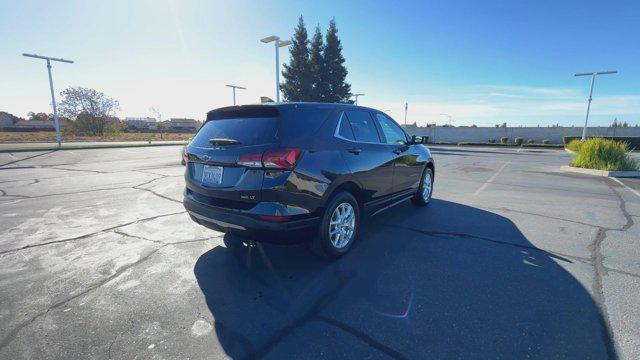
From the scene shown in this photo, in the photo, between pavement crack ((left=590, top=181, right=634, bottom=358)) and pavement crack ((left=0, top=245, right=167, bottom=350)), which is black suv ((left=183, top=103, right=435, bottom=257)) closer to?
pavement crack ((left=0, top=245, right=167, bottom=350))

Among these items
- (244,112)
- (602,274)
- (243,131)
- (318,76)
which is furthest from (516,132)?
(243,131)

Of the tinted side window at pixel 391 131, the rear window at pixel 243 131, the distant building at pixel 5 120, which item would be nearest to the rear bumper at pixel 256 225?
the rear window at pixel 243 131

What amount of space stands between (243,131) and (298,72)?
35901 mm

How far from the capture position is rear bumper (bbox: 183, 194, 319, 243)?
280cm

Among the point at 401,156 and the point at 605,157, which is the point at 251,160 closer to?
the point at 401,156

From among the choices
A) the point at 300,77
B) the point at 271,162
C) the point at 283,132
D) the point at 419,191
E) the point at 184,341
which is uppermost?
the point at 300,77

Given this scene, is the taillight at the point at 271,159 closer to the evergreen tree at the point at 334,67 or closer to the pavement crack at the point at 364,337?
the pavement crack at the point at 364,337

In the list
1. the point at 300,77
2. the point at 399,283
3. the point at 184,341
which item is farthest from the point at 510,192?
the point at 300,77

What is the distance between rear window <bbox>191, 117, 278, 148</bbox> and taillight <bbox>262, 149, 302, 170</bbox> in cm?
15

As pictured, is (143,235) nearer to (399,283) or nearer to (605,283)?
(399,283)

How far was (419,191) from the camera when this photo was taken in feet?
18.5

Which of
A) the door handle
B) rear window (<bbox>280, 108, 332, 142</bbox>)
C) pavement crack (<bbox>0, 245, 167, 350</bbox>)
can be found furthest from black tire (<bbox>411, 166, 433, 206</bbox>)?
pavement crack (<bbox>0, 245, 167, 350</bbox>)

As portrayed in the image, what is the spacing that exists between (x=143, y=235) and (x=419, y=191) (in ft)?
15.7

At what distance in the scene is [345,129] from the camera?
3627mm
